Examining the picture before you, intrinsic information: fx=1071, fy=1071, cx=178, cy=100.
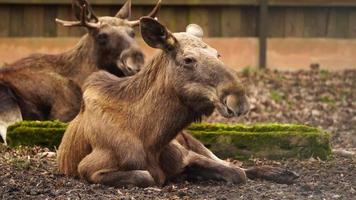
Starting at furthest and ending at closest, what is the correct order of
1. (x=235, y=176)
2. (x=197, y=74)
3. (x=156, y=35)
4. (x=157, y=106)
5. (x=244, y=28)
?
(x=244, y=28), (x=235, y=176), (x=157, y=106), (x=156, y=35), (x=197, y=74)

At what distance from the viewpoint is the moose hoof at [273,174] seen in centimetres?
902

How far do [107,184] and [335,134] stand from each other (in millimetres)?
5801

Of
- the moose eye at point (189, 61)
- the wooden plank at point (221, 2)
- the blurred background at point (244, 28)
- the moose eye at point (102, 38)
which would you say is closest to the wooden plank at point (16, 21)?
the blurred background at point (244, 28)

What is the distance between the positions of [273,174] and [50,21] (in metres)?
8.94

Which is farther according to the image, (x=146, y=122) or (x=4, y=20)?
(x=4, y=20)

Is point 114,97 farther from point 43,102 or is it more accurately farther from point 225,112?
point 43,102

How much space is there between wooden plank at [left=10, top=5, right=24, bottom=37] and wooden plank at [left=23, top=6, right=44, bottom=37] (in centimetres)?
6

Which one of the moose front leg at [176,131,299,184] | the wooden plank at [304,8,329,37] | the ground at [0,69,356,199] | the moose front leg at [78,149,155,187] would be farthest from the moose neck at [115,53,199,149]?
the wooden plank at [304,8,329,37]

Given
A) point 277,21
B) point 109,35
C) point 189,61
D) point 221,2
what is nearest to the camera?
point 189,61

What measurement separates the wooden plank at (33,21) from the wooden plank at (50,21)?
0.17 ft

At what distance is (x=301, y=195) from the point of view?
327 inches

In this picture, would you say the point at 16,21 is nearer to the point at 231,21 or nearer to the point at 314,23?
the point at 231,21

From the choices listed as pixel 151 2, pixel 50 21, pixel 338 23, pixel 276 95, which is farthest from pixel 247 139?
pixel 338 23

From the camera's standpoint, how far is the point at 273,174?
9.13 meters
